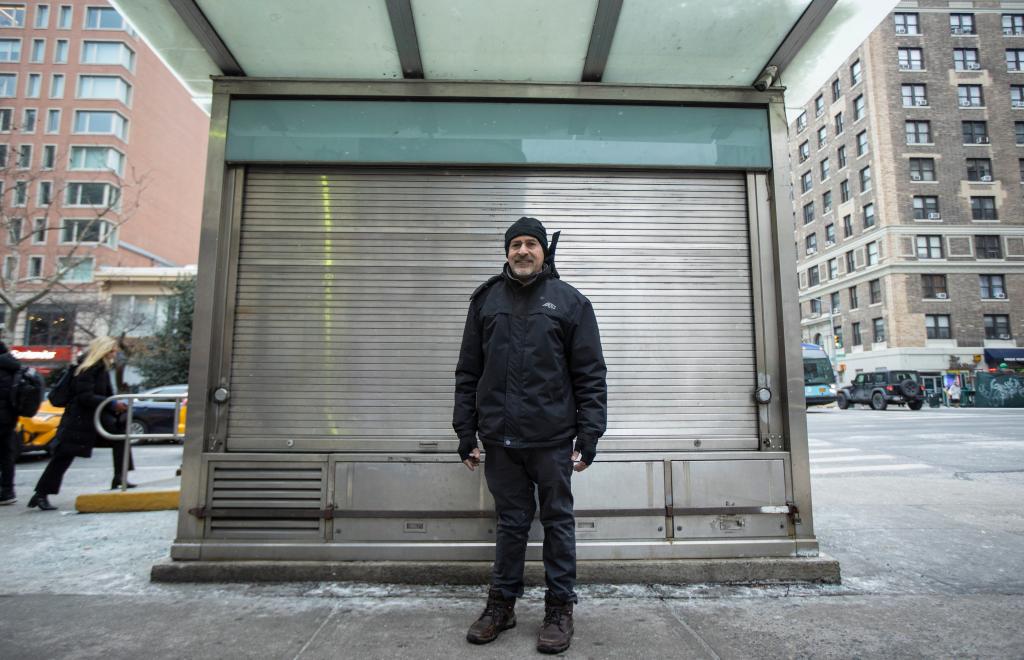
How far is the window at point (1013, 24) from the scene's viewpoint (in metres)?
42.1

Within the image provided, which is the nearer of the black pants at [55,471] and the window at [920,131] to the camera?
the black pants at [55,471]

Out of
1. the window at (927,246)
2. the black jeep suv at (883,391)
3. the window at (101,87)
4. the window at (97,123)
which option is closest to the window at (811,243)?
the window at (927,246)

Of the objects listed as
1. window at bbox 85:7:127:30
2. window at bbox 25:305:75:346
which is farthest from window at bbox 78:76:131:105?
window at bbox 25:305:75:346

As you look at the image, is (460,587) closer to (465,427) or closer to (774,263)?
(465,427)

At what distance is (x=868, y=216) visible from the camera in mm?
42281

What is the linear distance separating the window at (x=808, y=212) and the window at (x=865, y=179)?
685 centimetres

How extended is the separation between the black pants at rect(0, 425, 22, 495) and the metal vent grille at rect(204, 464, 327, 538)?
163 inches

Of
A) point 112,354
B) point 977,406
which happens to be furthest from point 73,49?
point 977,406

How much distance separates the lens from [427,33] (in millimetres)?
3736

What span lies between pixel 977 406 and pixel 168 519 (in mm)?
36672

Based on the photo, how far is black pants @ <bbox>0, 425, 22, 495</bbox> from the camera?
20.0 feet

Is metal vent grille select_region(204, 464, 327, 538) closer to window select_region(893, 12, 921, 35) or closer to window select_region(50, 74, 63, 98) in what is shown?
window select_region(893, 12, 921, 35)

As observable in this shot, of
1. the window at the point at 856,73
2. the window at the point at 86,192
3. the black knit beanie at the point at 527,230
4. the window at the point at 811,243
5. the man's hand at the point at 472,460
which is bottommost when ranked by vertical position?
the man's hand at the point at 472,460

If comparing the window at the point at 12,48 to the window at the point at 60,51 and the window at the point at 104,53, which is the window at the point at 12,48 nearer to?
the window at the point at 60,51
